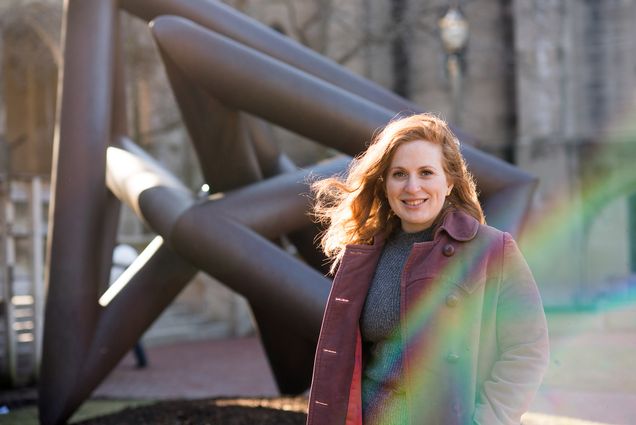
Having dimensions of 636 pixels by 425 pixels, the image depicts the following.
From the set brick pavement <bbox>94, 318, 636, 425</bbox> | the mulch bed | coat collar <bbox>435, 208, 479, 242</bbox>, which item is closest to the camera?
coat collar <bbox>435, 208, 479, 242</bbox>

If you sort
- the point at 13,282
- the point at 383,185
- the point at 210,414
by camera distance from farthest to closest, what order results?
the point at 13,282
the point at 210,414
the point at 383,185

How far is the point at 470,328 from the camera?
7.48ft

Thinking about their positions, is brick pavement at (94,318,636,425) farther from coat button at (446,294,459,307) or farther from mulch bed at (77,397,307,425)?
coat button at (446,294,459,307)

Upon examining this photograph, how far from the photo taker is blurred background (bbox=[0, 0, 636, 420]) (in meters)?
19.0

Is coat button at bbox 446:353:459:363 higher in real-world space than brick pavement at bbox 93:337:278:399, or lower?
higher

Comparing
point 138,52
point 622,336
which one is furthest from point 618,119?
point 138,52

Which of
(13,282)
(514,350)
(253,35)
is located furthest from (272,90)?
(13,282)

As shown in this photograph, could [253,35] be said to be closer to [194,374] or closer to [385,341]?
[385,341]

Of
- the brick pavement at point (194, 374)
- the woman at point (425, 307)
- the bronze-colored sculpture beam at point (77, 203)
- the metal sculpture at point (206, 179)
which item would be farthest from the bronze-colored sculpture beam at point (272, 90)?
the brick pavement at point (194, 374)

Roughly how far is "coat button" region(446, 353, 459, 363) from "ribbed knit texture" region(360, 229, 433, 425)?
16 cm

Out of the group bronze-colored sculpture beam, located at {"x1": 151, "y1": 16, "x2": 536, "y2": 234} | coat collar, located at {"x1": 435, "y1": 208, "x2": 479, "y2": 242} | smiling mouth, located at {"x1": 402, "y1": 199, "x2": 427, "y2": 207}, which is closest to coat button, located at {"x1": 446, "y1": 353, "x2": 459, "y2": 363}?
coat collar, located at {"x1": 435, "y1": 208, "x2": 479, "y2": 242}

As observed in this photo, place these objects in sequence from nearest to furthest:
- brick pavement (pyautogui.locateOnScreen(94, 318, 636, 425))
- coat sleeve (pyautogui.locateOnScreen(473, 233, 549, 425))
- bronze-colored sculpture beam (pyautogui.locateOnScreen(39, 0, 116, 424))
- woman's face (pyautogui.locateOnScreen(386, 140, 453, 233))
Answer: coat sleeve (pyautogui.locateOnScreen(473, 233, 549, 425))
woman's face (pyautogui.locateOnScreen(386, 140, 453, 233))
bronze-colored sculpture beam (pyautogui.locateOnScreen(39, 0, 116, 424))
brick pavement (pyautogui.locateOnScreen(94, 318, 636, 425))

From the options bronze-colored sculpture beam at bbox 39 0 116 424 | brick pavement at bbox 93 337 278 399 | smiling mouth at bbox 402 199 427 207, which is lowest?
brick pavement at bbox 93 337 278 399

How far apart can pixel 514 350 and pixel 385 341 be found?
37cm
